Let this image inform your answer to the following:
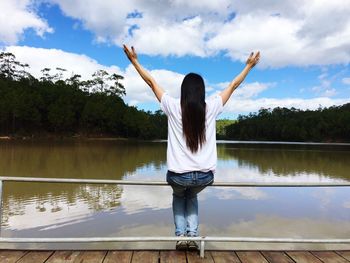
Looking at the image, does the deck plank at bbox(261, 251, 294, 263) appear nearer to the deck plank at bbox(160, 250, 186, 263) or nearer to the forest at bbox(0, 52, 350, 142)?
the deck plank at bbox(160, 250, 186, 263)

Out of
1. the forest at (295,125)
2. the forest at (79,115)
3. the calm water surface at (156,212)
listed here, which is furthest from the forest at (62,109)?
the calm water surface at (156,212)

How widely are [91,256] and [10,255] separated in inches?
27.0

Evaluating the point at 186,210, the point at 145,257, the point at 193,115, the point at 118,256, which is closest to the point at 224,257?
the point at 186,210

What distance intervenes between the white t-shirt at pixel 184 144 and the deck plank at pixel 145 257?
79 centimetres

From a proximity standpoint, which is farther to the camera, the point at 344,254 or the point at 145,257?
the point at 344,254

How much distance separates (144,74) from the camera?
3.13 meters

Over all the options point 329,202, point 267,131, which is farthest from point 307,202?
point 267,131

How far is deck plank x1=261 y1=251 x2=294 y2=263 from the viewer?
3216 millimetres

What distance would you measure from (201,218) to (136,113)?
75.2 metres

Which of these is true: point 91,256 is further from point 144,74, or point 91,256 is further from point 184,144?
point 144,74

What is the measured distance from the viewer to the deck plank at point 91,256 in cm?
309

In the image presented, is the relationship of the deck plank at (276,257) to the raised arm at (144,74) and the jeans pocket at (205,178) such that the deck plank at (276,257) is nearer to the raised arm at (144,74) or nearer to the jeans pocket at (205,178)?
the jeans pocket at (205,178)

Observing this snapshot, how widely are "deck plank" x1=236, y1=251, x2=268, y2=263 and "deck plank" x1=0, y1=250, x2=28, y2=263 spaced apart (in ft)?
6.16

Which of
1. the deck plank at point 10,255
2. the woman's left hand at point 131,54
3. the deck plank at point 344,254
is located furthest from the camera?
the deck plank at point 344,254
